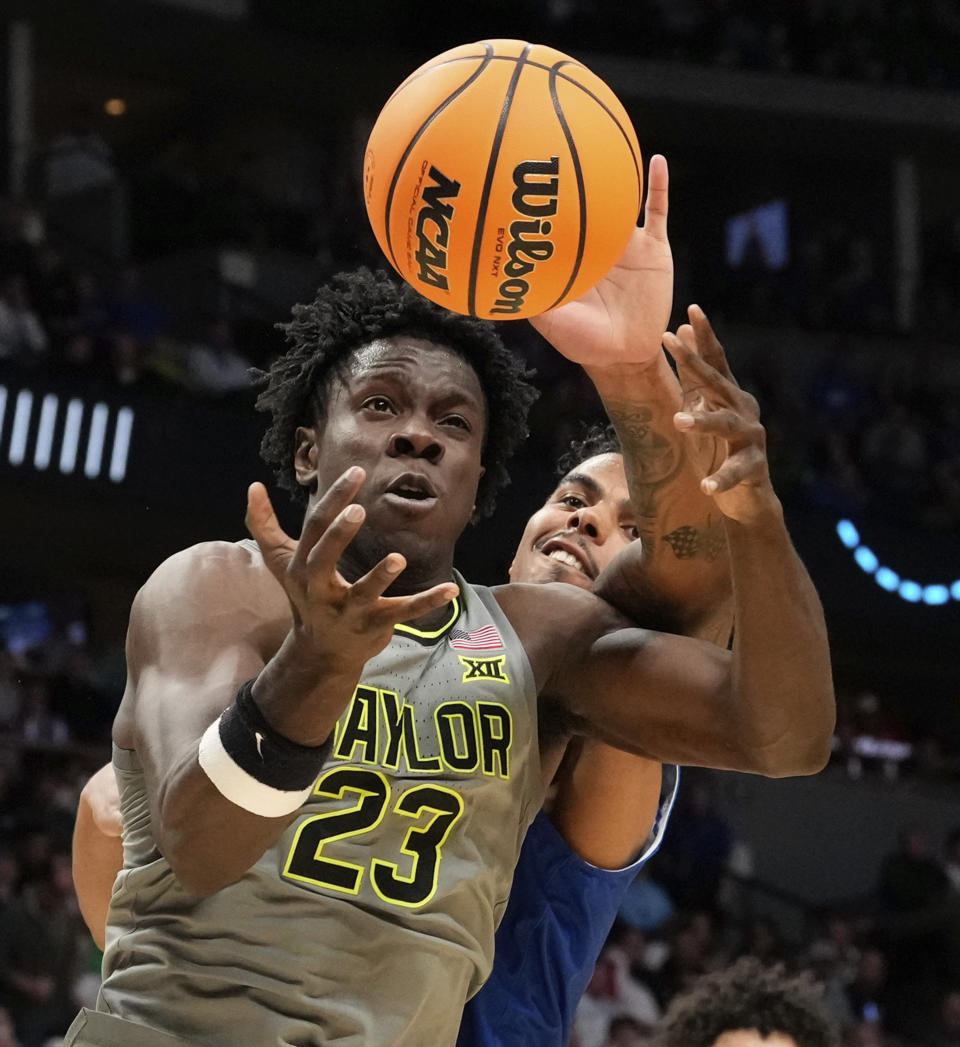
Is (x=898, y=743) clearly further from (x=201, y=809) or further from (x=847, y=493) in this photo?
(x=201, y=809)

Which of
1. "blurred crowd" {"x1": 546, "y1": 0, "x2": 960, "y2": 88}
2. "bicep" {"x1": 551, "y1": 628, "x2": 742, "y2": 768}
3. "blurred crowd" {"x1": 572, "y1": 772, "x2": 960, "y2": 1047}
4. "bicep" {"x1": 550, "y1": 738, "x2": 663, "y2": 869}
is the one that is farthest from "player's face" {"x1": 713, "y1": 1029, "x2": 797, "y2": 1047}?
"blurred crowd" {"x1": 546, "y1": 0, "x2": 960, "y2": 88}

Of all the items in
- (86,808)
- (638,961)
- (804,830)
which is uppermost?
(86,808)

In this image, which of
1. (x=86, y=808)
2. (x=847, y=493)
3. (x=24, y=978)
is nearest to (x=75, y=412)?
(x=24, y=978)

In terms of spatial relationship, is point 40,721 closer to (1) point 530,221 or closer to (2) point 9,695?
(2) point 9,695

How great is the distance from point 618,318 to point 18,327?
33.3 feet

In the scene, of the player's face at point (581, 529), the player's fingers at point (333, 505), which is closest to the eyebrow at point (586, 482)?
the player's face at point (581, 529)

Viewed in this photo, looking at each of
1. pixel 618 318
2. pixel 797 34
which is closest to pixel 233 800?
pixel 618 318

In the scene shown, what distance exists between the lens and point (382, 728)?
311cm

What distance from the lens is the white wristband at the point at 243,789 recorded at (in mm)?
2547

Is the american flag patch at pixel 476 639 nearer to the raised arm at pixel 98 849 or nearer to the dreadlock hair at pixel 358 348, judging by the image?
the dreadlock hair at pixel 358 348

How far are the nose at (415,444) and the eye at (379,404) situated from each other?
8 cm

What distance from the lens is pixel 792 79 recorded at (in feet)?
60.2

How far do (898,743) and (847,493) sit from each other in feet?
7.38

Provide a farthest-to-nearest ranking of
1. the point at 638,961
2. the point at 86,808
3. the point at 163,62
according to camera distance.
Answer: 1. the point at 163,62
2. the point at 638,961
3. the point at 86,808
